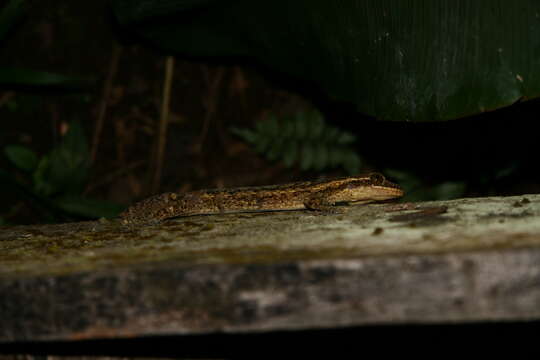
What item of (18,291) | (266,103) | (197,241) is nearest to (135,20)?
(266,103)

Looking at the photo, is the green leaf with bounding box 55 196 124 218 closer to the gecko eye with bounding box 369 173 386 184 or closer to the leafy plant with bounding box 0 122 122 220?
the leafy plant with bounding box 0 122 122 220

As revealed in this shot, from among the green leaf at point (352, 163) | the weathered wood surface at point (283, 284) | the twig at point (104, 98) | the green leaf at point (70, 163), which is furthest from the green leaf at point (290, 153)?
the weathered wood surface at point (283, 284)

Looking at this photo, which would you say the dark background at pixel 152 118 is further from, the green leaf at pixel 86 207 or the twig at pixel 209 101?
the green leaf at pixel 86 207

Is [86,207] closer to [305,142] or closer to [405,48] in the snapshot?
[305,142]

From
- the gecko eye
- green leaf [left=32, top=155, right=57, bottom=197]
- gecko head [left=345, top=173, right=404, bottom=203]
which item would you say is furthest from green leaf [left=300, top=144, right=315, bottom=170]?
green leaf [left=32, top=155, right=57, bottom=197]

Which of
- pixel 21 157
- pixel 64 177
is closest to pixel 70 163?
pixel 64 177

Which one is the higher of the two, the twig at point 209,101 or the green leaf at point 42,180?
the twig at point 209,101

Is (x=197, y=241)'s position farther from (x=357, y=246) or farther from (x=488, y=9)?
(x=488, y=9)
